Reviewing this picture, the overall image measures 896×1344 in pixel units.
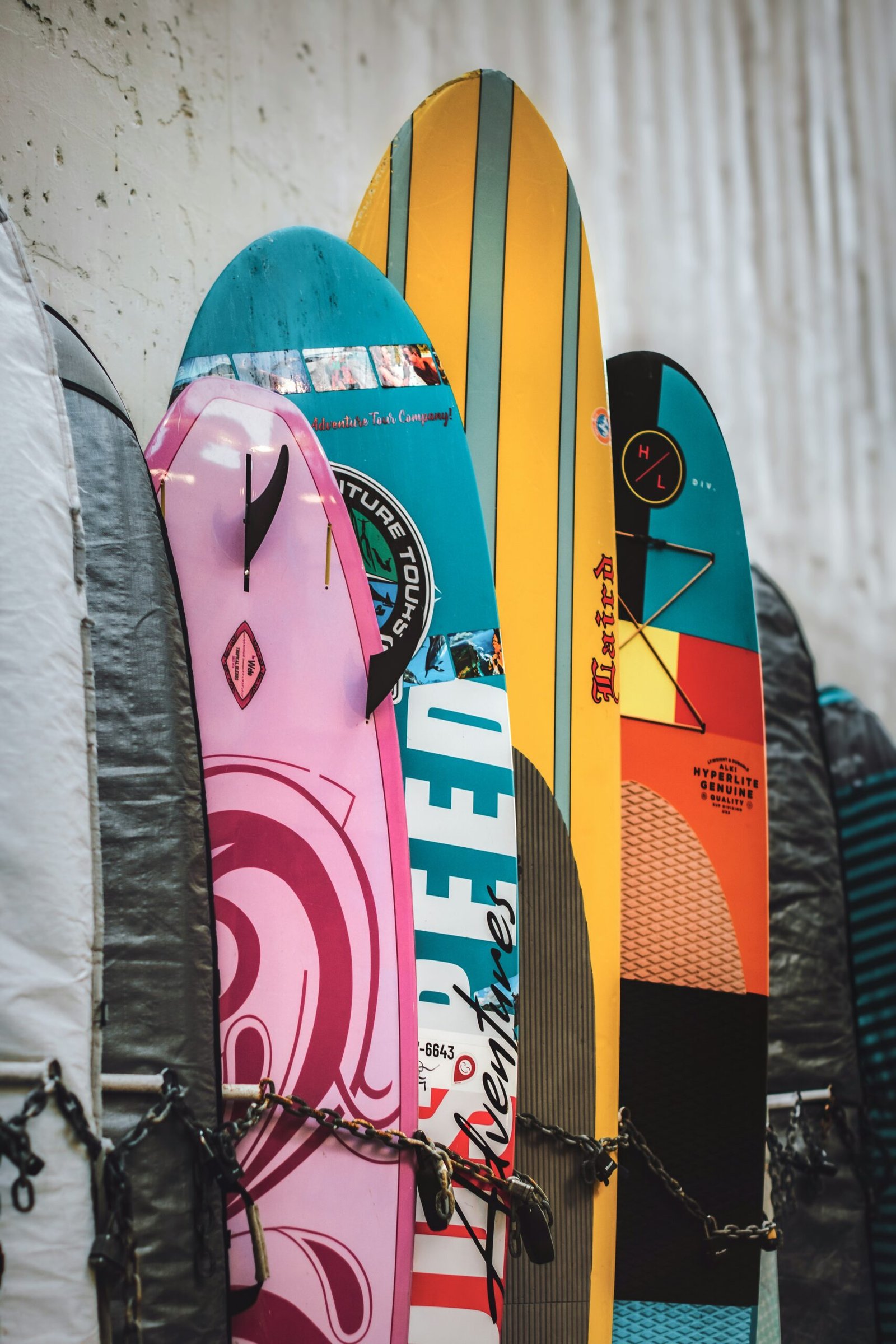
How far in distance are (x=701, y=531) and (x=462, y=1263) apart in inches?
41.4

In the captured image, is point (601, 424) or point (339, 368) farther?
point (601, 424)

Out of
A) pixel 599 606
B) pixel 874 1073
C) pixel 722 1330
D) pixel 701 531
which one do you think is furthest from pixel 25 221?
pixel 874 1073

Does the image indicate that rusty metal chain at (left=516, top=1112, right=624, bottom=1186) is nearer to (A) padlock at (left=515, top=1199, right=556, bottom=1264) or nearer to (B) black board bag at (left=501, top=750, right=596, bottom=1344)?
(B) black board bag at (left=501, top=750, right=596, bottom=1344)

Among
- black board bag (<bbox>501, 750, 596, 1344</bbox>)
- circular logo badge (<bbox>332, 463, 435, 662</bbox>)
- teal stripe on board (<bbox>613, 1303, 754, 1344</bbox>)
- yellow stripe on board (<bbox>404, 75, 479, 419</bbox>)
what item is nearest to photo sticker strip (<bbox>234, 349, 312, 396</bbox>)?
circular logo badge (<bbox>332, 463, 435, 662</bbox>)

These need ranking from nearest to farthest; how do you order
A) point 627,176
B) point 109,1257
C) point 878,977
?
point 109,1257 < point 878,977 < point 627,176

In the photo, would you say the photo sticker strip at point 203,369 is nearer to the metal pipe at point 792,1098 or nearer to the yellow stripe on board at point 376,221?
the yellow stripe on board at point 376,221

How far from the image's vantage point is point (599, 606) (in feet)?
4.76

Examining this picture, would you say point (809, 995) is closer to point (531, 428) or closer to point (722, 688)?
point (722, 688)

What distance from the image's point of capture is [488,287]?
1488mm

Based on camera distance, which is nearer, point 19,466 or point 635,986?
point 19,466

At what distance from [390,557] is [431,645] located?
0.12 metres

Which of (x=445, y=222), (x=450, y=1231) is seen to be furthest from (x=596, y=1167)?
(x=445, y=222)

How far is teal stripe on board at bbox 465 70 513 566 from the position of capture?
1420mm

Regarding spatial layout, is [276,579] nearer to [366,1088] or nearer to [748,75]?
[366,1088]
